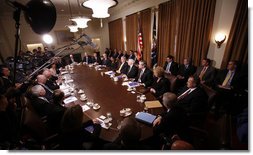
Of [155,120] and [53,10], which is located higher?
[53,10]

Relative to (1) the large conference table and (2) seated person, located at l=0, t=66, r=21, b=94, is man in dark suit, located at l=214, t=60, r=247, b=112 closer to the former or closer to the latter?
(1) the large conference table

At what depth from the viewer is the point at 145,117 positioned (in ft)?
6.20

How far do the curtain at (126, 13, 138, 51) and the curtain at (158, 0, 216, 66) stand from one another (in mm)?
1656

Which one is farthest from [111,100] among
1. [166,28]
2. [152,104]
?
[166,28]

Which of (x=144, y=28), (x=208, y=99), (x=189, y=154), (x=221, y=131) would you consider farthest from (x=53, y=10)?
(x=144, y=28)

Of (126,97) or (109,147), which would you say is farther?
(126,97)

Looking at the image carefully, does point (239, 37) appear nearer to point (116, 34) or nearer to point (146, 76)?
point (146, 76)

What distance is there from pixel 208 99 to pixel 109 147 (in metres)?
1.85

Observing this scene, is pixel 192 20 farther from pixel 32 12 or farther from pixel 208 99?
pixel 32 12

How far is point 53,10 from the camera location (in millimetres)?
1320

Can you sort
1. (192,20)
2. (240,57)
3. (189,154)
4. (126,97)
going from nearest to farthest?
(189,154) < (126,97) < (240,57) < (192,20)

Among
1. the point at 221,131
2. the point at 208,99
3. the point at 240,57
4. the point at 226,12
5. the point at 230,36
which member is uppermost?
the point at 226,12

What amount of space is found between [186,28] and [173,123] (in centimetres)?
354

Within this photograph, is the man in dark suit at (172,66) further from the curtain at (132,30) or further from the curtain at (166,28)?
the curtain at (132,30)
